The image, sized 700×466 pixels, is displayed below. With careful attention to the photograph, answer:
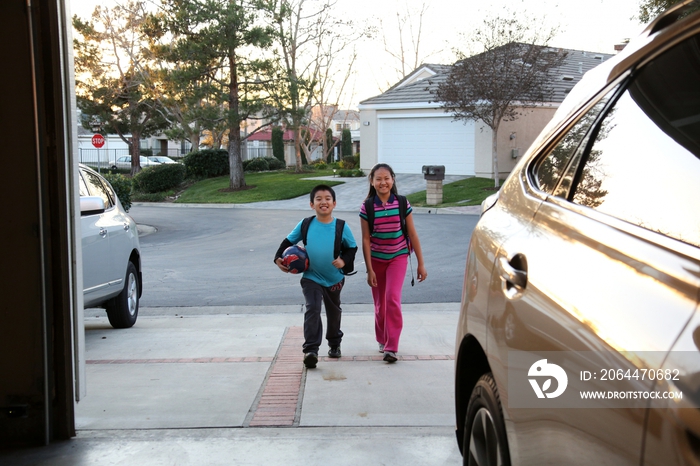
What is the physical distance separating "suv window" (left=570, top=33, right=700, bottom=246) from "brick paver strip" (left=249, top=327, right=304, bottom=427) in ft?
9.36

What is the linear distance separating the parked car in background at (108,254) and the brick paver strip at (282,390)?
1.84 meters

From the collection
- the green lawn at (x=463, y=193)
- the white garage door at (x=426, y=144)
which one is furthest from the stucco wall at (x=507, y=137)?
the green lawn at (x=463, y=193)

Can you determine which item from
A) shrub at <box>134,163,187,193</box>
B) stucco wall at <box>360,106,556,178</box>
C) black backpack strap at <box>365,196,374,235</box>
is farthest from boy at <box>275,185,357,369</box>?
shrub at <box>134,163,187,193</box>

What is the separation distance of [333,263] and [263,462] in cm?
209

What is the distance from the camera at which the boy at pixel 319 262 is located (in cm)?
Result: 582

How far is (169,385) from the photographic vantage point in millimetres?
5379

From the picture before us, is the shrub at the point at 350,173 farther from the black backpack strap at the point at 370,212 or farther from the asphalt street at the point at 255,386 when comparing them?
the black backpack strap at the point at 370,212

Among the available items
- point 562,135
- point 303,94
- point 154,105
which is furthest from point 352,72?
point 562,135

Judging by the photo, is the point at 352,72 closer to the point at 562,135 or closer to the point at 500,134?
the point at 500,134

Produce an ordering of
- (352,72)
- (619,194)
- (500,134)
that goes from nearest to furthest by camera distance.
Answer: (619,194), (500,134), (352,72)

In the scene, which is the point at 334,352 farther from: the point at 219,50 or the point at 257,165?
the point at 257,165

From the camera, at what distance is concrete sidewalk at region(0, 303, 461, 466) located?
4078mm

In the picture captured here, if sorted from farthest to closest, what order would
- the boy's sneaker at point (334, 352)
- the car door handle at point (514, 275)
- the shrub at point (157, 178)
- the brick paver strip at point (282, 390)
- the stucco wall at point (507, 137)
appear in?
the shrub at point (157, 178)
the stucco wall at point (507, 137)
the boy's sneaker at point (334, 352)
the brick paver strip at point (282, 390)
the car door handle at point (514, 275)

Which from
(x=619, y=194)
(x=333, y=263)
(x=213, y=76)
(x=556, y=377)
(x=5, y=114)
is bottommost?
(x=333, y=263)
